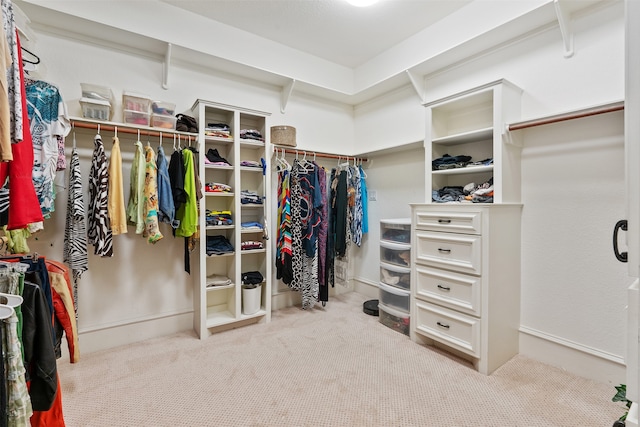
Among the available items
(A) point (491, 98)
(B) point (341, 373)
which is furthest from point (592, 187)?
(B) point (341, 373)

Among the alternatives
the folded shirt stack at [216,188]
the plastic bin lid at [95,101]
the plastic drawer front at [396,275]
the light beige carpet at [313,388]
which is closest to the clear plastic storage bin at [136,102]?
the plastic bin lid at [95,101]

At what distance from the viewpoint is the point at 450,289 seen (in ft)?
7.21

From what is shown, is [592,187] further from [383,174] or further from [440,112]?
[383,174]

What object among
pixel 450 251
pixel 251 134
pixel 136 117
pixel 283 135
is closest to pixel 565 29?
pixel 450 251

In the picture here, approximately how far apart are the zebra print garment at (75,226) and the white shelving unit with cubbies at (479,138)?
8.62ft

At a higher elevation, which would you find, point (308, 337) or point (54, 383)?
point (54, 383)

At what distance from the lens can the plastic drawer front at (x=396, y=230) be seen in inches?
107

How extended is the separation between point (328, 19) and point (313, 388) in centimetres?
293

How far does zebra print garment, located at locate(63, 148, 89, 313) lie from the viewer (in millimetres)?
2023

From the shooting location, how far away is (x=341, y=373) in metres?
1.99

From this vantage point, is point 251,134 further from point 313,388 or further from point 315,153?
point 313,388

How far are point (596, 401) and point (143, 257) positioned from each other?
327 centimetres

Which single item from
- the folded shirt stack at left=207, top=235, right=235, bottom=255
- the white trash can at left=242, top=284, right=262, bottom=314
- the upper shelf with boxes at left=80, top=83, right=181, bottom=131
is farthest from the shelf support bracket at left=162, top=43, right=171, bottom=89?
the white trash can at left=242, top=284, right=262, bottom=314

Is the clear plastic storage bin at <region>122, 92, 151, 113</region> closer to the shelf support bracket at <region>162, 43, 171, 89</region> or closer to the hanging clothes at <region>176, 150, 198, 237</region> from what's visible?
the shelf support bracket at <region>162, 43, 171, 89</region>
